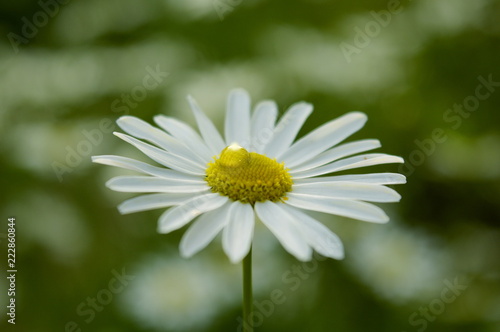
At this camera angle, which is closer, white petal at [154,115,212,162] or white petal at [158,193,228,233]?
white petal at [158,193,228,233]

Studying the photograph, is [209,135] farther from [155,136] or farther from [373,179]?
[373,179]

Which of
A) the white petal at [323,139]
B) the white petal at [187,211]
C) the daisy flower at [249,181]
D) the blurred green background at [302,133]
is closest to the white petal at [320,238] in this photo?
the daisy flower at [249,181]

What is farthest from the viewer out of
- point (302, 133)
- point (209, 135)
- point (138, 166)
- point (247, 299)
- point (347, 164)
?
point (302, 133)

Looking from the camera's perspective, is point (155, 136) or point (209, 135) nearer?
point (155, 136)

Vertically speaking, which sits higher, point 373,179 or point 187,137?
point 187,137

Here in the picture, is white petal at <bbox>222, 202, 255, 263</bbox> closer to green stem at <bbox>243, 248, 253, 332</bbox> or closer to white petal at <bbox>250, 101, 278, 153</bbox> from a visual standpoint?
green stem at <bbox>243, 248, 253, 332</bbox>

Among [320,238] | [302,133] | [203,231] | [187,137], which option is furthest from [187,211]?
[302,133]

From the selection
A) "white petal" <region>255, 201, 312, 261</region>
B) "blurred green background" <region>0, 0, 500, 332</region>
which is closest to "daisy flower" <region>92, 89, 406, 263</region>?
"white petal" <region>255, 201, 312, 261</region>

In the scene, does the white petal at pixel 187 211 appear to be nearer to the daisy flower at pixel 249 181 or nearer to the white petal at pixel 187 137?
Result: the daisy flower at pixel 249 181
